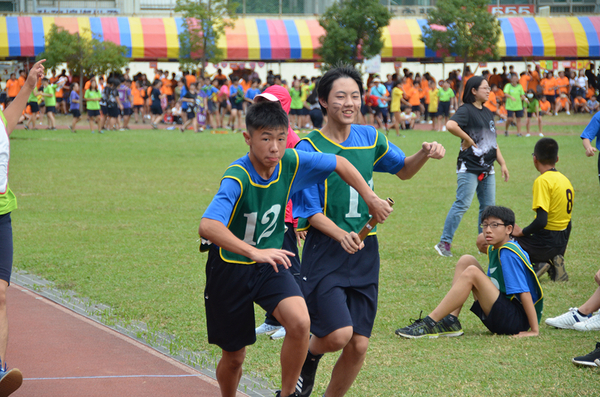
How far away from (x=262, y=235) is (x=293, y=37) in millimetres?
35305

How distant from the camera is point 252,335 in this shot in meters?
3.59

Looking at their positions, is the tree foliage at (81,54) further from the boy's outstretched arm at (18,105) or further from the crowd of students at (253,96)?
the boy's outstretched arm at (18,105)

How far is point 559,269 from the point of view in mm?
6793

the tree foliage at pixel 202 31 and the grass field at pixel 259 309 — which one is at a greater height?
the tree foliage at pixel 202 31

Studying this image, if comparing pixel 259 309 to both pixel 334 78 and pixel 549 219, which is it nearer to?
pixel 334 78

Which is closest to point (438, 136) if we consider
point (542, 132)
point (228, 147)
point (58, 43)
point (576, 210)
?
point (542, 132)

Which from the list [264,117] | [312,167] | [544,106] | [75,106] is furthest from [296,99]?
[264,117]

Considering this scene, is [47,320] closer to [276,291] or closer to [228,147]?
[276,291]

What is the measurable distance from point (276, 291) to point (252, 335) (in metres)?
0.34

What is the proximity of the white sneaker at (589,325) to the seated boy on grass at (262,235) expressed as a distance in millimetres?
2720

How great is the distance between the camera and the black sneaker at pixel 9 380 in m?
3.79

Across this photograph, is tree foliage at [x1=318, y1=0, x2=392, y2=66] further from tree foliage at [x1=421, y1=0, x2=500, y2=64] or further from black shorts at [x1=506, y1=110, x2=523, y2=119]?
black shorts at [x1=506, y1=110, x2=523, y2=119]

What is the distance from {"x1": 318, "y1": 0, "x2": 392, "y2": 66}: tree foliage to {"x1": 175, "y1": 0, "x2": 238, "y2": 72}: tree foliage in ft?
16.5

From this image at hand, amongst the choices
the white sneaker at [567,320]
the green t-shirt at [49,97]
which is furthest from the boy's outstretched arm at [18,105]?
the green t-shirt at [49,97]
